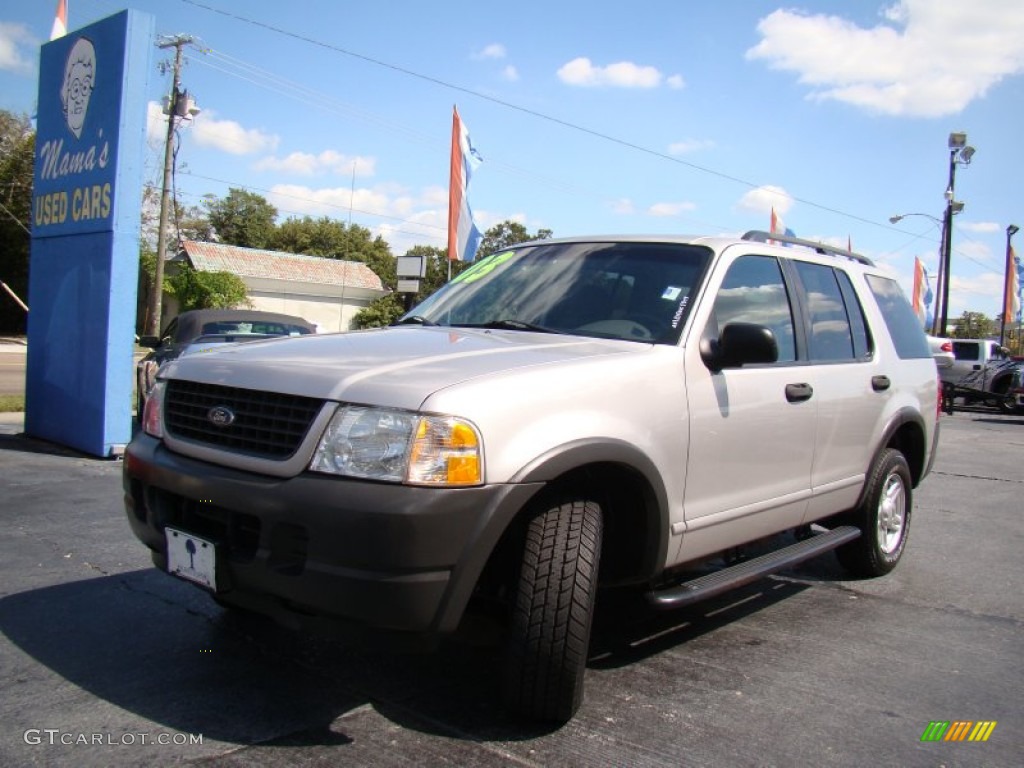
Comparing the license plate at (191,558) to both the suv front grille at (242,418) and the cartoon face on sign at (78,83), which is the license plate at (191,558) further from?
the cartoon face on sign at (78,83)

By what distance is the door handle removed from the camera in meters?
3.91

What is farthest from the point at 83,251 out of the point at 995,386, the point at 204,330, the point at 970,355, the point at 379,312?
the point at 379,312

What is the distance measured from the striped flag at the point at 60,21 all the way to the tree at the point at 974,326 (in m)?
76.3

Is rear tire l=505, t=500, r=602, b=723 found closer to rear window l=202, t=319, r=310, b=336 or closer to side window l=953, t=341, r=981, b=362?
rear window l=202, t=319, r=310, b=336

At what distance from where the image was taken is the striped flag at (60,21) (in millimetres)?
10891

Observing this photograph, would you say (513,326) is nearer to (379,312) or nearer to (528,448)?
(528,448)

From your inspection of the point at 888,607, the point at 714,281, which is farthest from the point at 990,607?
the point at 714,281

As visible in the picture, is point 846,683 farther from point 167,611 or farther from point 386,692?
point 167,611

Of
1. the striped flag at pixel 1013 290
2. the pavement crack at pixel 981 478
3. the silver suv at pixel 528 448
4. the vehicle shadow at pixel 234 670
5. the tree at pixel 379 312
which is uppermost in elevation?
the striped flag at pixel 1013 290

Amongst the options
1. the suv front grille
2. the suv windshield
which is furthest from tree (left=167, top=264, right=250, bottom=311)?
the suv front grille

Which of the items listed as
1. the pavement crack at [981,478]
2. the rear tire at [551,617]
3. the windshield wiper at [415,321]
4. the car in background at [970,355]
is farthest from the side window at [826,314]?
the car in background at [970,355]

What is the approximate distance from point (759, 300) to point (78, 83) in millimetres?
7971

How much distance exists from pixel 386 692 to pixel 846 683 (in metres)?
1.86

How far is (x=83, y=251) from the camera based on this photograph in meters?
8.66
